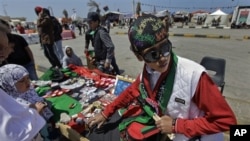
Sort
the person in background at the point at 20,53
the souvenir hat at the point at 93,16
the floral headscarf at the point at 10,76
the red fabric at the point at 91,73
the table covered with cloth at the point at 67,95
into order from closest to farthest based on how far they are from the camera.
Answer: the floral headscarf at the point at 10,76, the table covered with cloth at the point at 67,95, the person in background at the point at 20,53, the souvenir hat at the point at 93,16, the red fabric at the point at 91,73

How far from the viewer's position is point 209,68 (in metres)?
3.33

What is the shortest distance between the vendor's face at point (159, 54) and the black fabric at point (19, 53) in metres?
2.98

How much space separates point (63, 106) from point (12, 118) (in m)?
1.90

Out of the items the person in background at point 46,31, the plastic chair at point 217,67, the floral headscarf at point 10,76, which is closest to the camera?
the floral headscarf at point 10,76

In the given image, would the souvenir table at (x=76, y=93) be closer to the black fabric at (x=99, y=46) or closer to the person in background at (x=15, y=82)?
the black fabric at (x=99, y=46)

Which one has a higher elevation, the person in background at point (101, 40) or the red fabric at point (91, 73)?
the person in background at point (101, 40)

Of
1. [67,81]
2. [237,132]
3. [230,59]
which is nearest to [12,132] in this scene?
[237,132]

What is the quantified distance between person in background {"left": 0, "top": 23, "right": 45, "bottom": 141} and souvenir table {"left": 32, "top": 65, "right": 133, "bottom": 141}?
38.9 inches

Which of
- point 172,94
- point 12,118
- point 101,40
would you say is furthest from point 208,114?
point 101,40

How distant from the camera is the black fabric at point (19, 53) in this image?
3.32 metres

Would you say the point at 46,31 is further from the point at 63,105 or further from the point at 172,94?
the point at 172,94

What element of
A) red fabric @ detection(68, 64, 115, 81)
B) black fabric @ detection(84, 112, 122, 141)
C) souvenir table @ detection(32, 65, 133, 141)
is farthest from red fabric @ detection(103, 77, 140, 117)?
red fabric @ detection(68, 64, 115, 81)

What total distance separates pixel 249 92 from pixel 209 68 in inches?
60.3

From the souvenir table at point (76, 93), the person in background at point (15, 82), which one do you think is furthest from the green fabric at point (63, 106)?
the person in background at point (15, 82)
